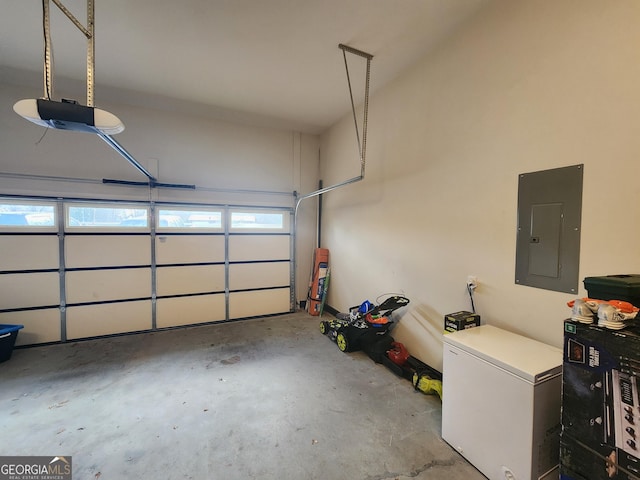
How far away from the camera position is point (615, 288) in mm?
1167

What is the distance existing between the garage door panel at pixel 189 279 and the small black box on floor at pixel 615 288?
4078 millimetres

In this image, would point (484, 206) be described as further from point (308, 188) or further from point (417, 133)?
point (308, 188)

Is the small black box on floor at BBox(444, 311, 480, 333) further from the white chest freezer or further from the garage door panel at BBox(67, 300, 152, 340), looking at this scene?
the garage door panel at BBox(67, 300, 152, 340)

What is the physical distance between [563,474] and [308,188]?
426 cm

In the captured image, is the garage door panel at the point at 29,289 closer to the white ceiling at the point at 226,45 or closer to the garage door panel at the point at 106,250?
the garage door panel at the point at 106,250

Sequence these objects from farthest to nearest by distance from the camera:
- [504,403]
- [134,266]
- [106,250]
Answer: [134,266], [106,250], [504,403]

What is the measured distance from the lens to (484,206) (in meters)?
2.08

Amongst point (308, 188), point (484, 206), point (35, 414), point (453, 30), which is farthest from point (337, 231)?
point (35, 414)

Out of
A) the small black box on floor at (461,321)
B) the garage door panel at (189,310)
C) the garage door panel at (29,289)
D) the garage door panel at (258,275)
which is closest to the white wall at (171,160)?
the garage door panel at (258,275)

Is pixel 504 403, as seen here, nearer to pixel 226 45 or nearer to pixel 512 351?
pixel 512 351

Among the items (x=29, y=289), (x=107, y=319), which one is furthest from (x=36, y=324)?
(x=107, y=319)

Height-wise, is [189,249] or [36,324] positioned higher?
[189,249]

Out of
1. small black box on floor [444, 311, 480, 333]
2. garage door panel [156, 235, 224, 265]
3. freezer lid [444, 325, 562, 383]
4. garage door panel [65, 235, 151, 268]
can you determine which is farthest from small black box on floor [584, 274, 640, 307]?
garage door panel [65, 235, 151, 268]

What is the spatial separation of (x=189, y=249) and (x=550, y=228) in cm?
415
